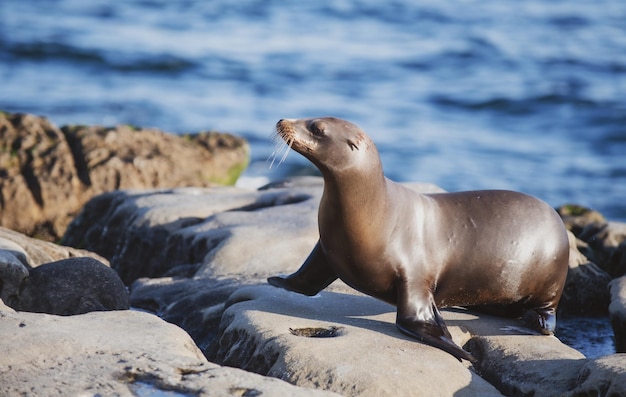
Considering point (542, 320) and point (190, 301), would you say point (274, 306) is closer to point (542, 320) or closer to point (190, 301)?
point (190, 301)

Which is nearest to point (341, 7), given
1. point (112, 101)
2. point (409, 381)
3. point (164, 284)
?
point (112, 101)

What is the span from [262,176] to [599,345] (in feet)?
26.3

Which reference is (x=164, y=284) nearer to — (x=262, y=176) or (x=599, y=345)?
(x=599, y=345)

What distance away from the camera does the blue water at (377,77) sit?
16719mm

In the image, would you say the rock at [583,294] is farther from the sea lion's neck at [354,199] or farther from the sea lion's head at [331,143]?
Answer: the sea lion's head at [331,143]

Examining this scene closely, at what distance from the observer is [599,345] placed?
742 cm

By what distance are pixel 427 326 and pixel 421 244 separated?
56 centimetres

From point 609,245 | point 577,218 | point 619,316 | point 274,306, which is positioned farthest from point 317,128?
point 577,218

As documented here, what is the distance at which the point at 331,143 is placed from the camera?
6109 millimetres

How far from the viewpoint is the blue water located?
16719 mm

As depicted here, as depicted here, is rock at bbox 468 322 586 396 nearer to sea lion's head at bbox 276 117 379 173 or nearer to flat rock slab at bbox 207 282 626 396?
flat rock slab at bbox 207 282 626 396

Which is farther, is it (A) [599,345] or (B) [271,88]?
(B) [271,88]

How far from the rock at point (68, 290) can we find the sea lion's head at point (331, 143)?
157 centimetres

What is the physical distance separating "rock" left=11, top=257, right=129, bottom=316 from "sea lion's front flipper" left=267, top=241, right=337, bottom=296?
42.8 inches
